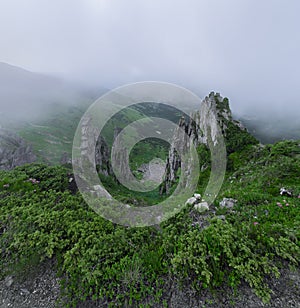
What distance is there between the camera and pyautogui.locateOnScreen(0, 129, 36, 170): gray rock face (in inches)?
2847

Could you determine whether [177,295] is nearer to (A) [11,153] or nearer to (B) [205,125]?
(B) [205,125]

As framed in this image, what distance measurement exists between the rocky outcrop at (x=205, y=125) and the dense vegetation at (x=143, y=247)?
74.3 feet

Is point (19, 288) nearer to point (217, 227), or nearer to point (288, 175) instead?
point (217, 227)

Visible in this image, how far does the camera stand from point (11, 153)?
254 ft

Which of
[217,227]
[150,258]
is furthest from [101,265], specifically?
[217,227]

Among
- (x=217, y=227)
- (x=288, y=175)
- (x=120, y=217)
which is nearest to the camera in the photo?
(x=217, y=227)

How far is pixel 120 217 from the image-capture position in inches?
324

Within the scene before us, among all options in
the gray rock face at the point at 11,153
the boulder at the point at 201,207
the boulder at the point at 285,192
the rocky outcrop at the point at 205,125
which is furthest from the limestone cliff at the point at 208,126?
the gray rock face at the point at 11,153

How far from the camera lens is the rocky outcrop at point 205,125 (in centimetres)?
2989

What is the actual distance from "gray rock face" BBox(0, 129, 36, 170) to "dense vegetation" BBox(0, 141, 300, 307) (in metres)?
80.8

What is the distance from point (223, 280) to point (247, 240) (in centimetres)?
180

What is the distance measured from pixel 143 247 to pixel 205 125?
31413 mm

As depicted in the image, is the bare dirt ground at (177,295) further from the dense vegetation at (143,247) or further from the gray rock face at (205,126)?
the gray rock face at (205,126)

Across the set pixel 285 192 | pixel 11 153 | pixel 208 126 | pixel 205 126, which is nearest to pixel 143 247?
pixel 285 192
